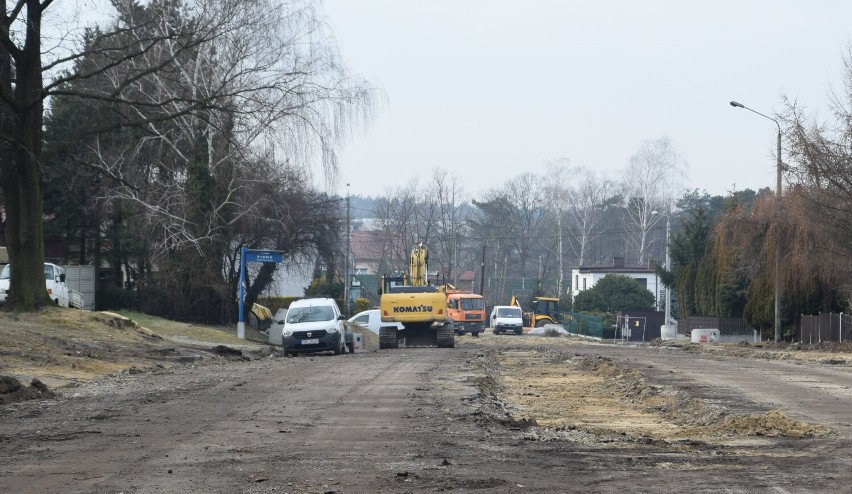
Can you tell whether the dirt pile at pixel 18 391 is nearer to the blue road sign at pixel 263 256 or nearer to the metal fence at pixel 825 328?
the blue road sign at pixel 263 256

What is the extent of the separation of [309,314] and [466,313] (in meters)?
32.4

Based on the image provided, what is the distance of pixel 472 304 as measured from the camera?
223 ft

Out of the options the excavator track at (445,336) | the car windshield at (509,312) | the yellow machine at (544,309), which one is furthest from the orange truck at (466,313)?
the excavator track at (445,336)

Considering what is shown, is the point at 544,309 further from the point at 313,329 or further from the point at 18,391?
the point at 18,391

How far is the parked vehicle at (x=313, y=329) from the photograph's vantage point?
1359 inches

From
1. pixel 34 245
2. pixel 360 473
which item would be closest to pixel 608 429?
pixel 360 473

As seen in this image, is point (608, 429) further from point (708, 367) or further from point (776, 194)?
point (776, 194)

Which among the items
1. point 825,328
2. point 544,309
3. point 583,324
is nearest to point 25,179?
point 825,328

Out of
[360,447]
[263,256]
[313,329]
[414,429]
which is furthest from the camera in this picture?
[263,256]

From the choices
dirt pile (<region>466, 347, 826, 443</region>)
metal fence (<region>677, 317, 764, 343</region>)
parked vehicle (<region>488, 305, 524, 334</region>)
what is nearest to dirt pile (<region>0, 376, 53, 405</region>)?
dirt pile (<region>466, 347, 826, 443</region>)

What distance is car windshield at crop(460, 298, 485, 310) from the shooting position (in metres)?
67.8

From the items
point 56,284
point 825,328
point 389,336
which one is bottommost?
point 389,336

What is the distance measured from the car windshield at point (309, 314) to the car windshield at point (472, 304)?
106 feet

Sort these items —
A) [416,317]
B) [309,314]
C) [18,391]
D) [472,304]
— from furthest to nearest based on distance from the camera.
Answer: [472,304] → [416,317] → [309,314] → [18,391]
